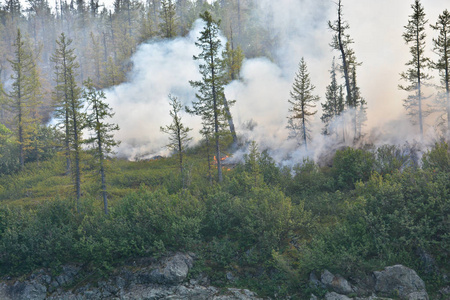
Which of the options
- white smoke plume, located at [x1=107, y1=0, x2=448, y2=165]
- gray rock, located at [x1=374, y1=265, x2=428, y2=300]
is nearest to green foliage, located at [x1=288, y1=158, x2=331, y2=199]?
white smoke plume, located at [x1=107, y1=0, x2=448, y2=165]

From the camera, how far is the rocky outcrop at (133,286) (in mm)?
20219

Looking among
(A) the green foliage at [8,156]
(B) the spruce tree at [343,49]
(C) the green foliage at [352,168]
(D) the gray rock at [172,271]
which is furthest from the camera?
(A) the green foliage at [8,156]

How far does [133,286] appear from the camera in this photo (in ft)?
69.9

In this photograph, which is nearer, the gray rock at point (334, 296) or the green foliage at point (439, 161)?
the gray rock at point (334, 296)

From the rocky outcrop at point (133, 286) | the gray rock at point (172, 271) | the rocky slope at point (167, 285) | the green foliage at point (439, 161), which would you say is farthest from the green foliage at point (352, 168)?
the gray rock at point (172, 271)

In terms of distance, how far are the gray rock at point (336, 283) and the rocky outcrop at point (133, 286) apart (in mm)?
3677

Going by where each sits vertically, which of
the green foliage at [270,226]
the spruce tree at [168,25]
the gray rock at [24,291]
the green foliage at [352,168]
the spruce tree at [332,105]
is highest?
the spruce tree at [168,25]

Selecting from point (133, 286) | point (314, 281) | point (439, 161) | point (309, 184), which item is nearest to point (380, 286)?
point (314, 281)

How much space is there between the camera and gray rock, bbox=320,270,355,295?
1792 cm

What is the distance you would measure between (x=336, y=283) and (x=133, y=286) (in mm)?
11121

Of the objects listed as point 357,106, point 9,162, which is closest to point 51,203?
point 9,162

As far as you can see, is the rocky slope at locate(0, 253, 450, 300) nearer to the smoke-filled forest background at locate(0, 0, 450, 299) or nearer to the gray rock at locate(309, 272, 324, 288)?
the gray rock at locate(309, 272, 324, 288)

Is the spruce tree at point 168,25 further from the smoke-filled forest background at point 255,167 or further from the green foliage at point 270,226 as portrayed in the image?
the green foliage at point 270,226

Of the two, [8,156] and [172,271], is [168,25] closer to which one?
[8,156]
